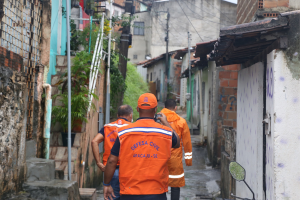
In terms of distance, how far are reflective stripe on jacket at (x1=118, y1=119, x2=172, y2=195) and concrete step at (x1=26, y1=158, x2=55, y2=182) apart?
224cm

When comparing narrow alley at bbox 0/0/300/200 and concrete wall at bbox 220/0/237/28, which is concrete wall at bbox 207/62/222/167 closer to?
narrow alley at bbox 0/0/300/200

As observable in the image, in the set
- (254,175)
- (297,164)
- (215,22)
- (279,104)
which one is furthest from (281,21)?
(215,22)

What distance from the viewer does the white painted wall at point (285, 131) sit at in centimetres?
408

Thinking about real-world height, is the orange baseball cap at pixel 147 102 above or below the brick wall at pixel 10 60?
below

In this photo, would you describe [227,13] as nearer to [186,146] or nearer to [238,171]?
[186,146]

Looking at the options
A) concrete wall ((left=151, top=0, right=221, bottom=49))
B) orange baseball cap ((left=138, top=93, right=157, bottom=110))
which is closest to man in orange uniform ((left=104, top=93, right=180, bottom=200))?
orange baseball cap ((left=138, top=93, right=157, bottom=110))

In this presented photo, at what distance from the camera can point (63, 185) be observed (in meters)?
5.07

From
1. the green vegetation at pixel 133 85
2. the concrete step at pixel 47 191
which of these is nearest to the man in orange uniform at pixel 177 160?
the concrete step at pixel 47 191

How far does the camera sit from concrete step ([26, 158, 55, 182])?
17.1 feet

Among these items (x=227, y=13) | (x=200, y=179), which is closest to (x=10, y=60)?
(x=200, y=179)

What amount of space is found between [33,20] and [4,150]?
2571mm

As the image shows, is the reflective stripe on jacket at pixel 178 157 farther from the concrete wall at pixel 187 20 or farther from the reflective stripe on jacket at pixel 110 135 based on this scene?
the concrete wall at pixel 187 20

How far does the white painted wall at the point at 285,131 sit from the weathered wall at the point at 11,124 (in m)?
3.23

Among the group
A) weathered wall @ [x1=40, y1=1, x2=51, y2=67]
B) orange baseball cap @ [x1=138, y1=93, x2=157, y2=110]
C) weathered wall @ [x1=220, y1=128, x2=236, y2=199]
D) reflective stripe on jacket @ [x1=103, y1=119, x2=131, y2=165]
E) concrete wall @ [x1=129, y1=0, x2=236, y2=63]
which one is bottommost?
weathered wall @ [x1=220, y1=128, x2=236, y2=199]
